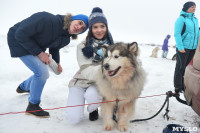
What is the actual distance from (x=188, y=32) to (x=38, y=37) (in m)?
3.23

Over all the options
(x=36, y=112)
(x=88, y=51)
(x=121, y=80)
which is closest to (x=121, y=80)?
(x=121, y=80)

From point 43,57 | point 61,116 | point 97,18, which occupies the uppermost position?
point 97,18

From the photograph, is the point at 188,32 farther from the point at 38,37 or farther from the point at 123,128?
the point at 38,37

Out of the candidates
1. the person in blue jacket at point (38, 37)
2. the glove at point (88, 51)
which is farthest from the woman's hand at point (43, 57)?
the glove at point (88, 51)

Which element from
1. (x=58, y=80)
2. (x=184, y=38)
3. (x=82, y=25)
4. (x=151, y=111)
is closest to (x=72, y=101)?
(x=82, y=25)

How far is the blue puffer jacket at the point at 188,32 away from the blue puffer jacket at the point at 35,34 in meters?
2.53

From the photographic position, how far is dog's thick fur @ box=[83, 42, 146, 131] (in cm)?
200

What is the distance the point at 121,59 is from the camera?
200 centimetres

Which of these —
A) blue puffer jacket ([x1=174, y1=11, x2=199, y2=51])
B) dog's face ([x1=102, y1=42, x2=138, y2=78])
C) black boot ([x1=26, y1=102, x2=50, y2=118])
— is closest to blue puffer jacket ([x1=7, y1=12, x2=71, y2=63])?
black boot ([x1=26, y1=102, x2=50, y2=118])

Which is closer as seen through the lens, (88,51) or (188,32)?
(88,51)

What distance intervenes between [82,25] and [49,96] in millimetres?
1851

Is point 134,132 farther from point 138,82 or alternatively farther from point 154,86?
point 154,86

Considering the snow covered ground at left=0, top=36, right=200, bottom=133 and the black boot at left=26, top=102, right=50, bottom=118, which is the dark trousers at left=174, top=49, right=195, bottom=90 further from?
the black boot at left=26, top=102, right=50, bottom=118

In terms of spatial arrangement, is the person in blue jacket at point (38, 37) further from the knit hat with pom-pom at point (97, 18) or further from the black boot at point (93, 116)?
the black boot at point (93, 116)
